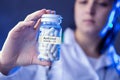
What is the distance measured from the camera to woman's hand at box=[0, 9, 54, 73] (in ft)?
Result: 2.52

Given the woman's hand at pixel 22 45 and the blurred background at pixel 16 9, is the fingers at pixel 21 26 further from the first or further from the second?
the blurred background at pixel 16 9

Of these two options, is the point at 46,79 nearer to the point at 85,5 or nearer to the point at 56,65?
the point at 56,65

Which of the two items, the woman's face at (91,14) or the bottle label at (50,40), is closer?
the bottle label at (50,40)

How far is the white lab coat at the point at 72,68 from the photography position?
2.96ft

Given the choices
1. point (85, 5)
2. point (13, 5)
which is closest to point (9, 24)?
point (13, 5)

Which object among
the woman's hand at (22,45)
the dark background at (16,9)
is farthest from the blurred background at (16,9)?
the woman's hand at (22,45)

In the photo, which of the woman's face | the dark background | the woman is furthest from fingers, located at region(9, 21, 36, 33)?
the woman's face

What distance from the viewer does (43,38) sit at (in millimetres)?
715

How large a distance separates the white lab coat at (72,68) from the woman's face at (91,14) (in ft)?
0.22

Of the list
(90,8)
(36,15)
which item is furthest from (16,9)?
(90,8)

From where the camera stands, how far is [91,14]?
1.05m

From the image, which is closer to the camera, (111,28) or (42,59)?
(42,59)

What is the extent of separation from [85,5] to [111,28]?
0.12m

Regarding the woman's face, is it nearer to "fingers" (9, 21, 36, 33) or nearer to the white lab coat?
the white lab coat
